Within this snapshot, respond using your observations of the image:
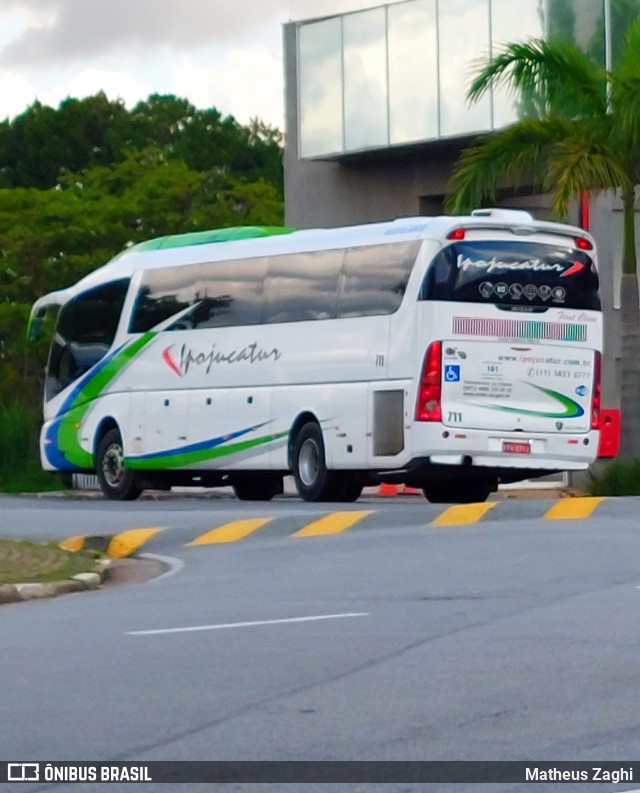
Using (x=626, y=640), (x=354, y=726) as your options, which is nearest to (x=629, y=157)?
(x=626, y=640)

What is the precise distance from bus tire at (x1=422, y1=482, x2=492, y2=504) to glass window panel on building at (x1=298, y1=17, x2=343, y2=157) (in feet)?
36.5

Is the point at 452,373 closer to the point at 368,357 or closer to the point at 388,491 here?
the point at 368,357

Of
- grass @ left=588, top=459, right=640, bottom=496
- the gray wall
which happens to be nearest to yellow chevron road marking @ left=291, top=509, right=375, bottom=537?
grass @ left=588, top=459, right=640, bottom=496

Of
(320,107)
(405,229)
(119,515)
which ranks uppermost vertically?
(320,107)

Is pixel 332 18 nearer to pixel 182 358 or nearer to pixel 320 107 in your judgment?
pixel 320 107

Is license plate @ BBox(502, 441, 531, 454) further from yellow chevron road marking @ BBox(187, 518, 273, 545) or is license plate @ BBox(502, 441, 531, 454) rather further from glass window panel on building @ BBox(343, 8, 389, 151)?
glass window panel on building @ BBox(343, 8, 389, 151)

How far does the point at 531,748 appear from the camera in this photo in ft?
24.9

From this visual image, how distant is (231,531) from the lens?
1962 centimetres

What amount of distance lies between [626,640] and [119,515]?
41.5 feet

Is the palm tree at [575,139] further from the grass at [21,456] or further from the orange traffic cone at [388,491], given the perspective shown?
the grass at [21,456]

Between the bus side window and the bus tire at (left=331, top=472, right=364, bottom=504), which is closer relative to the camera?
the bus side window

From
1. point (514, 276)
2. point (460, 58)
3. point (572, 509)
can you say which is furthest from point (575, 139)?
point (572, 509)

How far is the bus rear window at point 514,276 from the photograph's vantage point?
77.5ft

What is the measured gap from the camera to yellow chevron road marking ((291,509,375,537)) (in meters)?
19.2
